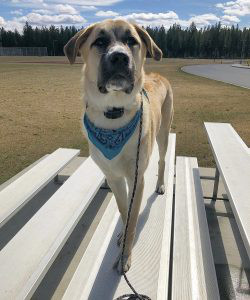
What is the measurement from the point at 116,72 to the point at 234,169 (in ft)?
5.28

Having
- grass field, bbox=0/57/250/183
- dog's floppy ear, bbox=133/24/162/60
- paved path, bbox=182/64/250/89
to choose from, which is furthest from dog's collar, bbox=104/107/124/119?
paved path, bbox=182/64/250/89

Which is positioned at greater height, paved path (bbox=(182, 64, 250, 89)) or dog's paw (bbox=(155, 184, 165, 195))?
dog's paw (bbox=(155, 184, 165, 195))

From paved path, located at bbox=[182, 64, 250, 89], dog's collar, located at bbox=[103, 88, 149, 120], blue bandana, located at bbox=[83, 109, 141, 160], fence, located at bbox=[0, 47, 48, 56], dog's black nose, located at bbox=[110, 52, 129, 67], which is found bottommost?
fence, located at bbox=[0, 47, 48, 56]

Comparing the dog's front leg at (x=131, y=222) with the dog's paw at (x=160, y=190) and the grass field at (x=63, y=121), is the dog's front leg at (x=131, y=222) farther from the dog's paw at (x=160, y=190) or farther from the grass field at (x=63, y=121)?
the grass field at (x=63, y=121)

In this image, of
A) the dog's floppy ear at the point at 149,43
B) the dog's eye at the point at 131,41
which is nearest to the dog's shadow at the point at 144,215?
the dog's floppy ear at the point at 149,43

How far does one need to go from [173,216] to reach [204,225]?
33cm

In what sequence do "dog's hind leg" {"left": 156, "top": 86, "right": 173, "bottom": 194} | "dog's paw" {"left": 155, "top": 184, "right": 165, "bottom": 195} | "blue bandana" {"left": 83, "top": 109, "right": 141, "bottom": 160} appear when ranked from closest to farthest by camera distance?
"blue bandana" {"left": 83, "top": 109, "right": 141, "bottom": 160}, "dog's paw" {"left": 155, "top": 184, "right": 165, "bottom": 195}, "dog's hind leg" {"left": 156, "top": 86, "right": 173, "bottom": 194}

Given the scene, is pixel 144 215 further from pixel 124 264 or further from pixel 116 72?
pixel 116 72

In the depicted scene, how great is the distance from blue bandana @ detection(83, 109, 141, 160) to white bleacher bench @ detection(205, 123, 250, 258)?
3.19ft

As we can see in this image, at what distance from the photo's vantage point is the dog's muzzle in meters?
→ 2.37

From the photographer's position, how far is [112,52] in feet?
7.80

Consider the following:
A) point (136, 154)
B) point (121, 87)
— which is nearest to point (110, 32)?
point (121, 87)

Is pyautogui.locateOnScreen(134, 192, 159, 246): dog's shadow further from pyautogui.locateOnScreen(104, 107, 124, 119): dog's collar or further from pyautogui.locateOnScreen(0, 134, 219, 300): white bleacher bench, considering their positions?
pyautogui.locateOnScreen(104, 107, 124, 119): dog's collar

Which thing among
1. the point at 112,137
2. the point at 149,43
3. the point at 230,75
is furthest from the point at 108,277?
the point at 230,75
